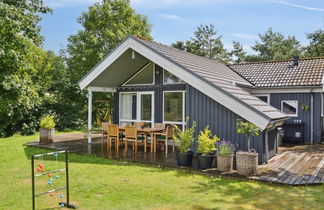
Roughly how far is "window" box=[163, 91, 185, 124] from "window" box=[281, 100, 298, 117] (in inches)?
203

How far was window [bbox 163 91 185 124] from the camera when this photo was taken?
9.88m

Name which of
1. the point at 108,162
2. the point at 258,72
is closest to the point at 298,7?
the point at 258,72

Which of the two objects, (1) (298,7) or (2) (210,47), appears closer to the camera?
(1) (298,7)

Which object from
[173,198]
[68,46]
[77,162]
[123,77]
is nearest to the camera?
[173,198]

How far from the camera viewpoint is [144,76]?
431 inches

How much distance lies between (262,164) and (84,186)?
4.59 m

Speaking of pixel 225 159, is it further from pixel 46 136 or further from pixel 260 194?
pixel 46 136

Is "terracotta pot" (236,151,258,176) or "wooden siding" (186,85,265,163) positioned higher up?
"wooden siding" (186,85,265,163)

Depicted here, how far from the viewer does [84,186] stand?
538cm

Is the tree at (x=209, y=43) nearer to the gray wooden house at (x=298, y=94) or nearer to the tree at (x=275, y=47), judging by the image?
the tree at (x=275, y=47)

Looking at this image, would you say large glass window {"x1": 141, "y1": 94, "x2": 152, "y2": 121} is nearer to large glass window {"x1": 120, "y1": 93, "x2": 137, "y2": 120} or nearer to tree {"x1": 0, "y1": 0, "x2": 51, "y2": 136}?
large glass window {"x1": 120, "y1": 93, "x2": 137, "y2": 120}

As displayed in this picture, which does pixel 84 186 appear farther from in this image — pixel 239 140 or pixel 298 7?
pixel 298 7

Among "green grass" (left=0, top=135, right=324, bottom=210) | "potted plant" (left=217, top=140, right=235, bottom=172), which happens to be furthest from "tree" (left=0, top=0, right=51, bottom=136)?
"potted plant" (left=217, top=140, right=235, bottom=172)

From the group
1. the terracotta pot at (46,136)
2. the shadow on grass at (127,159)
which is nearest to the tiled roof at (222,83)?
the shadow on grass at (127,159)
